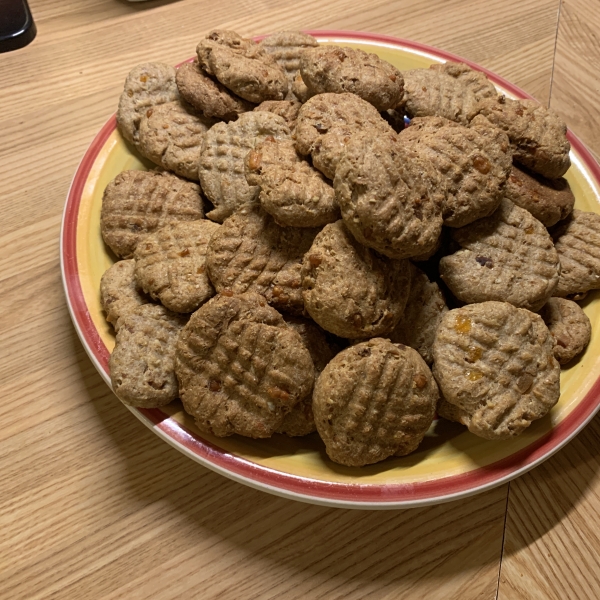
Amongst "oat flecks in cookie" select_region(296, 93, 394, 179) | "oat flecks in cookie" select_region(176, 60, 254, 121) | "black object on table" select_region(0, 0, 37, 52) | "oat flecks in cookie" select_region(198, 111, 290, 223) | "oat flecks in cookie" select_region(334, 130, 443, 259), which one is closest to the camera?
"oat flecks in cookie" select_region(334, 130, 443, 259)

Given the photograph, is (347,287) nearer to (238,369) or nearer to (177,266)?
(238,369)

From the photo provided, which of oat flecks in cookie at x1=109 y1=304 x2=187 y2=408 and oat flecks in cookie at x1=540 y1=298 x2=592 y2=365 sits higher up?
oat flecks in cookie at x1=109 y1=304 x2=187 y2=408

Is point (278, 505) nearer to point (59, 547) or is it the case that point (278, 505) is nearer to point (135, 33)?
point (59, 547)

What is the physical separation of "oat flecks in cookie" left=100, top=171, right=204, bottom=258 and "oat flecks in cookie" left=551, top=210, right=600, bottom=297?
80 cm

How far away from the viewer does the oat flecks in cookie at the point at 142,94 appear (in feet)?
4.47

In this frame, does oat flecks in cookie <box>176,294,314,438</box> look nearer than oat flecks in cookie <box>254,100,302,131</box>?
Yes

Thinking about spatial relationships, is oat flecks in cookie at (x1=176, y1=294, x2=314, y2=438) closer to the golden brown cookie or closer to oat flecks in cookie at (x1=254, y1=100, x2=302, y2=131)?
oat flecks in cookie at (x1=254, y1=100, x2=302, y2=131)

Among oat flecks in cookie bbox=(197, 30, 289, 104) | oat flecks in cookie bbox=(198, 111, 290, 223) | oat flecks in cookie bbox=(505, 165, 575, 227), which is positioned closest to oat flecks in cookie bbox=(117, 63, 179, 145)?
oat flecks in cookie bbox=(197, 30, 289, 104)

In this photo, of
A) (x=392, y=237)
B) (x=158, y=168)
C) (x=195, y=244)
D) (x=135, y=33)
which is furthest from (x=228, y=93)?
(x=135, y=33)

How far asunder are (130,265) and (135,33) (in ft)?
3.44

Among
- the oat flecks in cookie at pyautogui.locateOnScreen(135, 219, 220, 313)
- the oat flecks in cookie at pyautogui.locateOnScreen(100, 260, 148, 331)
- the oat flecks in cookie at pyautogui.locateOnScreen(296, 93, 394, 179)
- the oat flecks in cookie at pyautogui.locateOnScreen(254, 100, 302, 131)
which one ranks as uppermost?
the oat flecks in cookie at pyautogui.locateOnScreen(296, 93, 394, 179)

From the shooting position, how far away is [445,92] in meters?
1.33

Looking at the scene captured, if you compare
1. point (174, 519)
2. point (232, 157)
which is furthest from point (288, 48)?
point (174, 519)

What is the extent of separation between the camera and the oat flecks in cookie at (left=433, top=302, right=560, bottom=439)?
3.32ft
